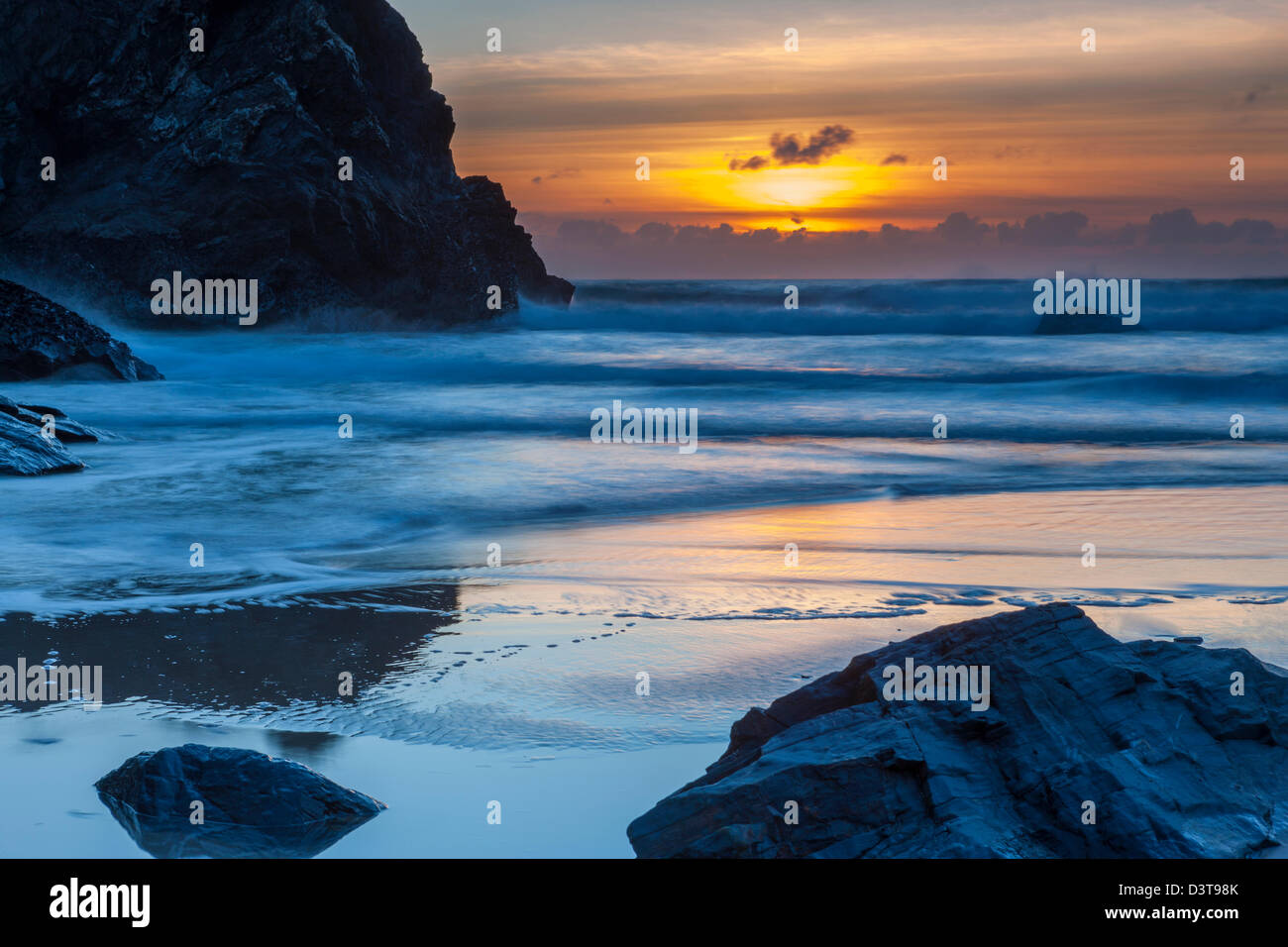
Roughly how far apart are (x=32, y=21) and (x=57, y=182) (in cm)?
597

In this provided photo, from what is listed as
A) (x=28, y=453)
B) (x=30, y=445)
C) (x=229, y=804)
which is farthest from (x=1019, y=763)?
(x=30, y=445)

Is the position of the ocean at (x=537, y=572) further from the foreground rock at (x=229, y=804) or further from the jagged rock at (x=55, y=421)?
the jagged rock at (x=55, y=421)

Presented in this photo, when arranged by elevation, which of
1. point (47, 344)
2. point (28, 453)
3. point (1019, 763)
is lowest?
point (1019, 763)

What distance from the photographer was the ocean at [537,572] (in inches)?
154

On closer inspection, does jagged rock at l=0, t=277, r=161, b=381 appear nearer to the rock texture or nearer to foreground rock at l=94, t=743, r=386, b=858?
foreground rock at l=94, t=743, r=386, b=858

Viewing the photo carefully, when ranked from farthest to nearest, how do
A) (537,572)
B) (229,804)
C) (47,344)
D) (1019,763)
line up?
(47,344)
(537,572)
(229,804)
(1019,763)

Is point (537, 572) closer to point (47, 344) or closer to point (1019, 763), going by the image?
point (1019, 763)

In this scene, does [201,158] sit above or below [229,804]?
above

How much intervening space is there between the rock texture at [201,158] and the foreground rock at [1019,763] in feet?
128

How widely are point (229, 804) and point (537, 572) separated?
3.52 metres

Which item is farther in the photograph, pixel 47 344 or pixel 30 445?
pixel 47 344

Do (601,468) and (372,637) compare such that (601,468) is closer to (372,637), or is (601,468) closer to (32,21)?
(372,637)

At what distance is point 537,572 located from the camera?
6.79m

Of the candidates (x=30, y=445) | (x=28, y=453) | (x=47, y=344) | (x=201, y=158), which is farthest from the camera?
(x=201, y=158)
